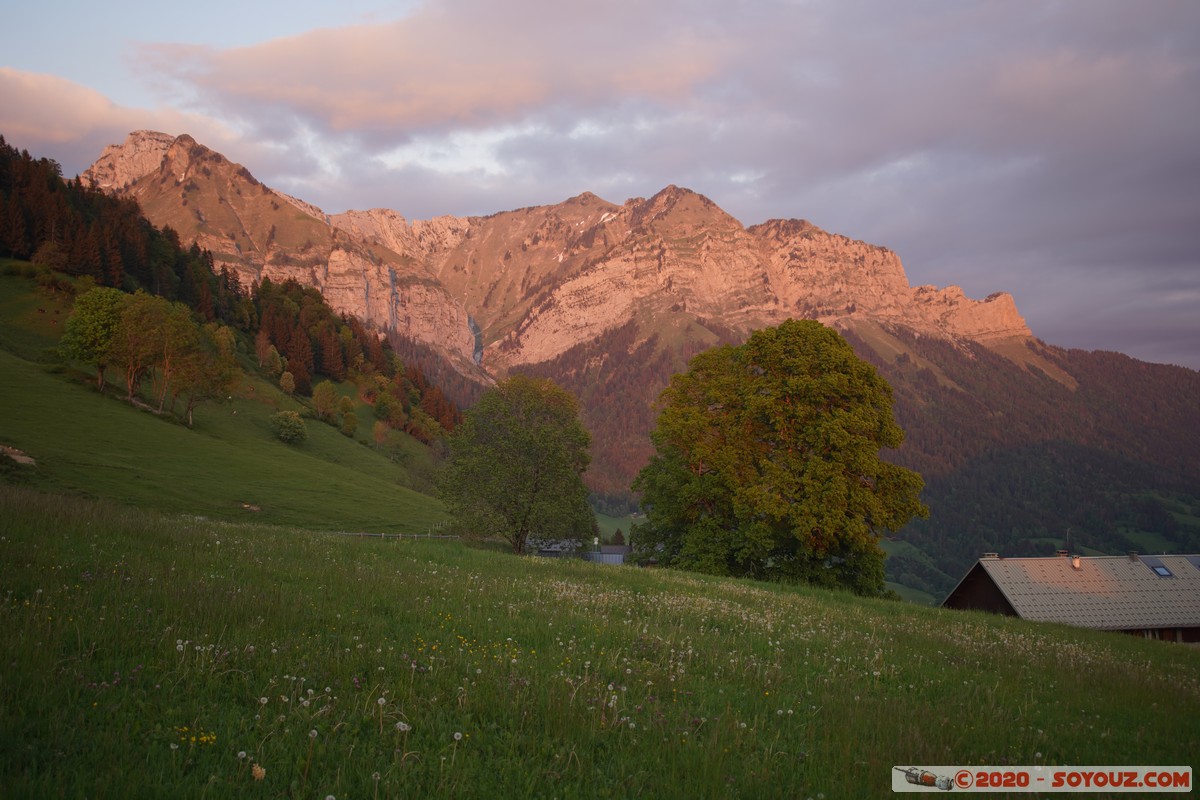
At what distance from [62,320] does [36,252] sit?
19.4 m

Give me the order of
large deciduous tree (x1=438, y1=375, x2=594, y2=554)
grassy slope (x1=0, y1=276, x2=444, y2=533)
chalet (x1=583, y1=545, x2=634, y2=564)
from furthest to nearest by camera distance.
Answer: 1. chalet (x1=583, y1=545, x2=634, y2=564)
2. grassy slope (x1=0, y1=276, x2=444, y2=533)
3. large deciduous tree (x1=438, y1=375, x2=594, y2=554)

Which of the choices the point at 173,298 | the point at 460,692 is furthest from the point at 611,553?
the point at 460,692

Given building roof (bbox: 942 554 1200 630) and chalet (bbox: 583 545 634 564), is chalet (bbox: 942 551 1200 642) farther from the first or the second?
chalet (bbox: 583 545 634 564)

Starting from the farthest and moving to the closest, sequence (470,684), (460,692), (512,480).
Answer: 1. (512,480)
2. (470,684)
3. (460,692)

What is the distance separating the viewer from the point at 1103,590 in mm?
41031

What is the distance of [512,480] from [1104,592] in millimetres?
41482

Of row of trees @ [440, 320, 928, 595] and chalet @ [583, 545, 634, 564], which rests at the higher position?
row of trees @ [440, 320, 928, 595]

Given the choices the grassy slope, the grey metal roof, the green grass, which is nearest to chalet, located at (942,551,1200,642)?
the grey metal roof

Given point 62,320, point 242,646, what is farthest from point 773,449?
point 62,320

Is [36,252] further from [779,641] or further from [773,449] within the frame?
[779,641]

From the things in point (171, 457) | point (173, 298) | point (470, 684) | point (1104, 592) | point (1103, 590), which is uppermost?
point (173, 298)

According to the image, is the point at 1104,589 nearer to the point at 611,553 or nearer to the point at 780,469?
the point at 780,469

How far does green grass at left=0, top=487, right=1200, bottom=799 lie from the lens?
16.4 ft

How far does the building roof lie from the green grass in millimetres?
31666
